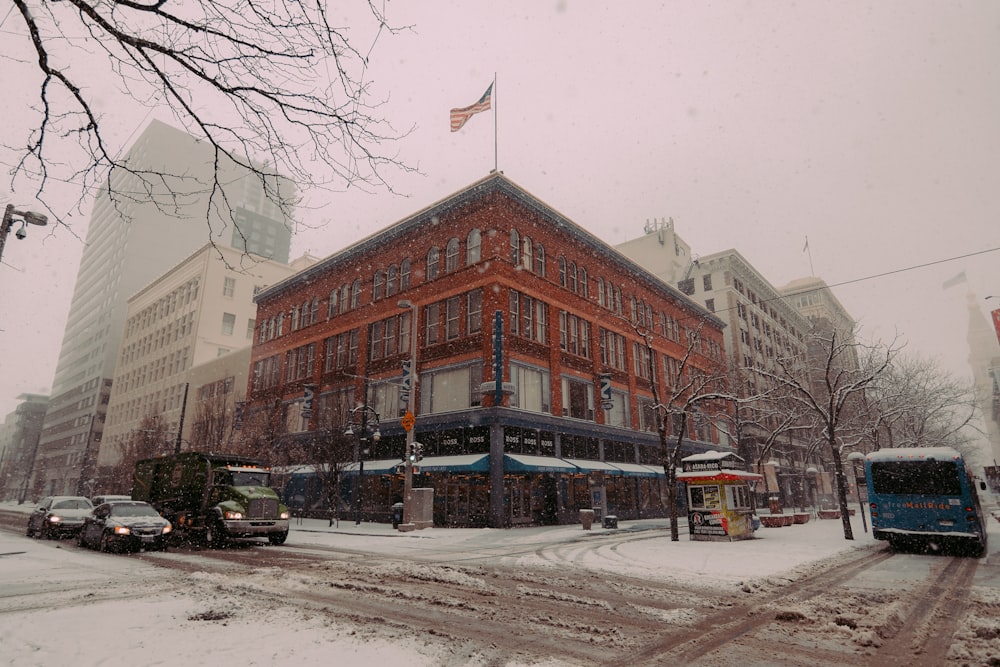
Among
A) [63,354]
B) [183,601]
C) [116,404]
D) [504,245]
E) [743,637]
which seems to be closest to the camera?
[743,637]

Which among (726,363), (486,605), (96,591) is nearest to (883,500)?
(486,605)

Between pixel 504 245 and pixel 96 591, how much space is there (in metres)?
24.0

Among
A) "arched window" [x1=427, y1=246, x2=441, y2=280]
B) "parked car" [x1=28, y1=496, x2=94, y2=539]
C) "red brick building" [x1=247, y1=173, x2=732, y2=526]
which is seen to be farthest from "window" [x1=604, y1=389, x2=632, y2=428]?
"parked car" [x1=28, y1=496, x2=94, y2=539]

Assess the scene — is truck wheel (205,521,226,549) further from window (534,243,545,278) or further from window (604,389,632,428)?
window (604,389,632,428)

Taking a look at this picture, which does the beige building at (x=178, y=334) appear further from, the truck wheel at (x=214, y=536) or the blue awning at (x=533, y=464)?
the truck wheel at (x=214, y=536)

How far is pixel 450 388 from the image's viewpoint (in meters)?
29.4

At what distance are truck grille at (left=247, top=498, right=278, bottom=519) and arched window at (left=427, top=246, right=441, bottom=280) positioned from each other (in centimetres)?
1777

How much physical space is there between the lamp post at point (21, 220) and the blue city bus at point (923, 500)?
24.7m

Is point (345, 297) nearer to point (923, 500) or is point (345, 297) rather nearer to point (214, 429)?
point (214, 429)

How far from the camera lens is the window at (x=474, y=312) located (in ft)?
95.5

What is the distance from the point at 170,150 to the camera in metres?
106

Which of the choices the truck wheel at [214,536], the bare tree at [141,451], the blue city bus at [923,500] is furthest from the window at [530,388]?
the bare tree at [141,451]

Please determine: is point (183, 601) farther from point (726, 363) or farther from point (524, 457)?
point (726, 363)

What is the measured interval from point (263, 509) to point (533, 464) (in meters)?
13.2
